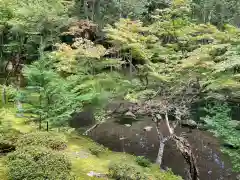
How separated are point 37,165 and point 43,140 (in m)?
1.95

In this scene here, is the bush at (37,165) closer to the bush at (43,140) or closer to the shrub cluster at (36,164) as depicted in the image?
the shrub cluster at (36,164)

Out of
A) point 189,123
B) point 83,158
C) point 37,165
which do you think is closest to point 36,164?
point 37,165

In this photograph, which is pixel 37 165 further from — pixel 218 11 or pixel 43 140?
pixel 218 11

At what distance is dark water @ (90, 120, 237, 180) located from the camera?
13438 mm

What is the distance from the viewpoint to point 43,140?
10.4 m

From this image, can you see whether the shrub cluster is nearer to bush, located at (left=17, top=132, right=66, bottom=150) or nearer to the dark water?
bush, located at (left=17, top=132, right=66, bottom=150)

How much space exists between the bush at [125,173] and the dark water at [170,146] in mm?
4021

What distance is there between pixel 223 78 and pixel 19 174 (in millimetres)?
8633

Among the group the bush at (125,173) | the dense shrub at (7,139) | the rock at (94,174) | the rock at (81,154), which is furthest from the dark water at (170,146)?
the dense shrub at (7,139)

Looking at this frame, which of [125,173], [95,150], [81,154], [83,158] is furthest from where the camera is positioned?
[95,150]

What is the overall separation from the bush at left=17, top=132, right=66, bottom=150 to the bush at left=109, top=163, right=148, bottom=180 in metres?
2.18

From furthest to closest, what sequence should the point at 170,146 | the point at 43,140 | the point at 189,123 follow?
the point at 189,123, the point at 170,146, the point at 43,140

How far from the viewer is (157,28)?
65.4 feet

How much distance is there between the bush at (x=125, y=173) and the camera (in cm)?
923
